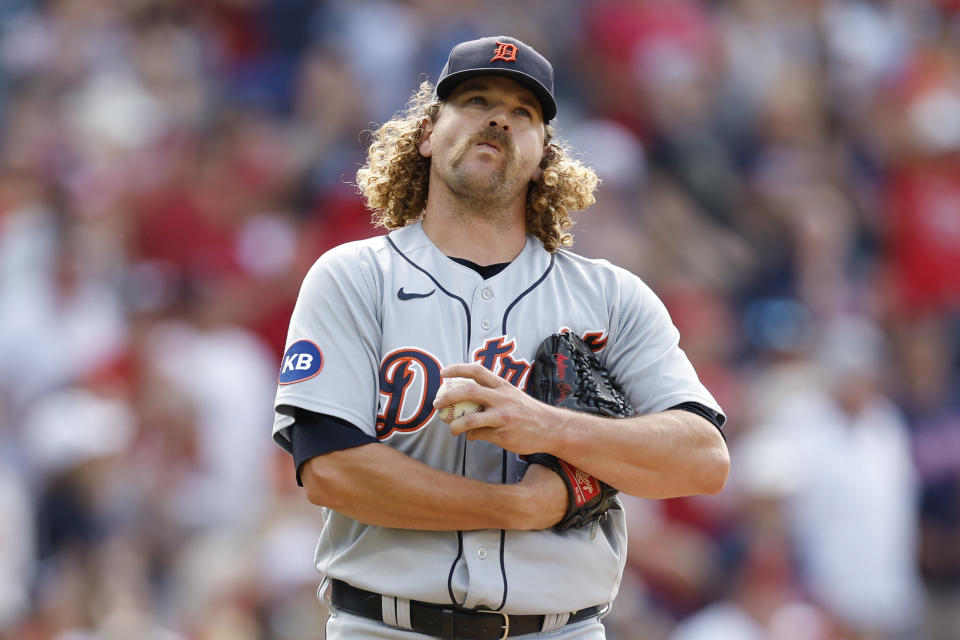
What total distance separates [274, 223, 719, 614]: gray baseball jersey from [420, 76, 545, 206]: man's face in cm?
17

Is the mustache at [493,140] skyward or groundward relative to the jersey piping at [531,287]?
skyward

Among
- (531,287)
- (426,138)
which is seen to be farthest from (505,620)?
(426,138)

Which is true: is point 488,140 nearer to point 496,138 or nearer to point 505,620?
point 496,138

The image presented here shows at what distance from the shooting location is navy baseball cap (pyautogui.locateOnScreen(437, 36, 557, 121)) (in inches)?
124

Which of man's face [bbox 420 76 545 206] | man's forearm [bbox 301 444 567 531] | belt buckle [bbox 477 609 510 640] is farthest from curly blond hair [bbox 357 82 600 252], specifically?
belt buckle [bbox 477 609 510 640]

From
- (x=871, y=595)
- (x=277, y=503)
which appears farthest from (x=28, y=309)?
(x=871, y=595)

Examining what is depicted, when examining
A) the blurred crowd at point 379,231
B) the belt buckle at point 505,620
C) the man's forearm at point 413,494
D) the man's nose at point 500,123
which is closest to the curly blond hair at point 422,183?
the man's nose at point 500,123

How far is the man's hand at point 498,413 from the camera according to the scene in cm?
276

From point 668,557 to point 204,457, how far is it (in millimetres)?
2398

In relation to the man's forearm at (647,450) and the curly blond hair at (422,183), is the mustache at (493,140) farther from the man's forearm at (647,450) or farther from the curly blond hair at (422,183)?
the man's forearm at (647,450)

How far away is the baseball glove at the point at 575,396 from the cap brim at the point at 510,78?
0.57 m

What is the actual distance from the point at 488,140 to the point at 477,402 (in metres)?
0.70

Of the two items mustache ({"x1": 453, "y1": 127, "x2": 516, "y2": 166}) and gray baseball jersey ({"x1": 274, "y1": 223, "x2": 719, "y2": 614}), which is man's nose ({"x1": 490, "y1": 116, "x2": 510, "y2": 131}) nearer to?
mustache ({"x1": 453, "y1": 127, "x2": 516, "y2": 166})

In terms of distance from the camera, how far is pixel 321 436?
291 cm
